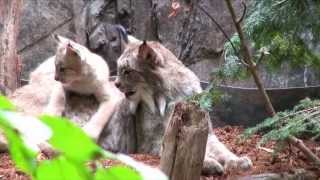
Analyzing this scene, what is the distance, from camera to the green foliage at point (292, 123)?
3.45 metres

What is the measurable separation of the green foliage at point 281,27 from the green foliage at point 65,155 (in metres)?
3.36

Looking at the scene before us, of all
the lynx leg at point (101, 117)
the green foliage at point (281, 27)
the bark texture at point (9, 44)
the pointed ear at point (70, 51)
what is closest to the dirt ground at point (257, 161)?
the lynx leg at point (101, 117)

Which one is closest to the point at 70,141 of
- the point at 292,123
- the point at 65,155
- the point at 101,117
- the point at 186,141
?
the point at 65,155

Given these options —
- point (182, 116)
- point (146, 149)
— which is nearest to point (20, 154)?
point (182, 116)

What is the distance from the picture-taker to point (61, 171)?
0.32 m

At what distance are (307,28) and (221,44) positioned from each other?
14.1 feet

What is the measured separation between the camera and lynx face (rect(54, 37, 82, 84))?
178 inches

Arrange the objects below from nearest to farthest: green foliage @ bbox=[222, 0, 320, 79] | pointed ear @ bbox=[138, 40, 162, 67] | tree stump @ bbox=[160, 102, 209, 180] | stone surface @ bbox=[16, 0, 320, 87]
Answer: tree stump @ bbox=[160, 102, 209, 180], green foliage @ bbox=[222, 0, 320, 79], pointed ear @ bbox=[138, 40, 162, 67], stone surface @ bbox=[16, 0, 320, 87]

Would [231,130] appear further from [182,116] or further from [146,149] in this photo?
[182,116]

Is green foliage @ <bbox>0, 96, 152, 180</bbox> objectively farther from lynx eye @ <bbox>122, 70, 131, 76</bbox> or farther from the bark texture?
the bark texture

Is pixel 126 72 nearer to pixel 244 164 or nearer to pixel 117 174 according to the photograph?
pixel 244 164

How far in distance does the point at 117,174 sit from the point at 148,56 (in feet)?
13.2

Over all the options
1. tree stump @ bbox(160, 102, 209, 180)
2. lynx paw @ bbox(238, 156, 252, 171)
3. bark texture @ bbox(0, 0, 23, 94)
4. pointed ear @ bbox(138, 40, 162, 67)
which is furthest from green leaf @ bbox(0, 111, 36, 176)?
bark texture @ bbox(0, 0, 23, 94)

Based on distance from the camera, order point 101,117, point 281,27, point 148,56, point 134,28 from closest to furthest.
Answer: point 281,27
point 148,56
point 101,117
point 134,28
